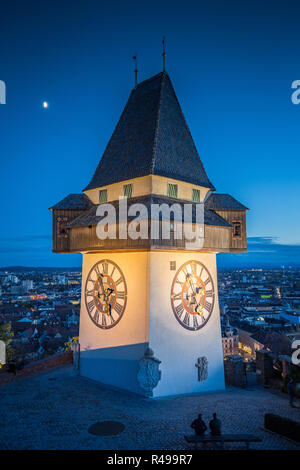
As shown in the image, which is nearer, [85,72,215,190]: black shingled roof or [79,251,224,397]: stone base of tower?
[79,251,224,397]: stone base of tower

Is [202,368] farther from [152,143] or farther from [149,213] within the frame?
[152,143]

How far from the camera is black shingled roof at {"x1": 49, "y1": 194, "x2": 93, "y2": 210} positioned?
16.6m

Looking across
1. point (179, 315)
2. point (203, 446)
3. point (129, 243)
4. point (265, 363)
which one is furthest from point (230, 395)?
point (129, 243)

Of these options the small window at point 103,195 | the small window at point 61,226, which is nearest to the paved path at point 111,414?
the small window at point 61,226

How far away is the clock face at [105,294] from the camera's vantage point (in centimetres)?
1431

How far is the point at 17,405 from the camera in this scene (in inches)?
479

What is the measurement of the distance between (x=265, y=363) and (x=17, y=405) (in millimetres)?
9428

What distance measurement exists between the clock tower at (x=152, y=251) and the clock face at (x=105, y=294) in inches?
1.6

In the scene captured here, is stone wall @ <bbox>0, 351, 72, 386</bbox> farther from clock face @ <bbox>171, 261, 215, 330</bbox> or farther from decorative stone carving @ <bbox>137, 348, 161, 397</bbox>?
clock face @ <bbox>171, 261, 215, 330</bbox>

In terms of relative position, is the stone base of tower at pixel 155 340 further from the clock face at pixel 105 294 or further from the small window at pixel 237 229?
the small window at pixel 237 229

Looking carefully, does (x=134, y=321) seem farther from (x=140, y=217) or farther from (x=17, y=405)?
(x=17, y=405)

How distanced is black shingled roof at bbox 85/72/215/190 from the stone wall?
8.34 meters

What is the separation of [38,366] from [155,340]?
656 centimetres

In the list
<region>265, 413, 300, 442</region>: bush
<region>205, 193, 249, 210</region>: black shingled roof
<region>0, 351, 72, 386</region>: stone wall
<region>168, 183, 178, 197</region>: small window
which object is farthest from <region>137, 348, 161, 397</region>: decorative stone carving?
<region>205, 193, 249, 210</region>: black shingled roof
